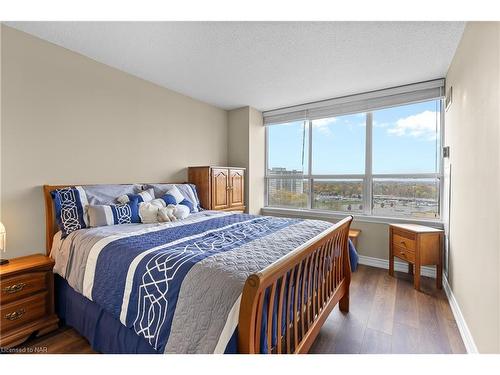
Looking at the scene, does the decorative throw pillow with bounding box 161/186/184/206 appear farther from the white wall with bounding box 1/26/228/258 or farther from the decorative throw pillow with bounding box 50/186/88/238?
the decorative throw pillow with bounding box 50/186/88/238

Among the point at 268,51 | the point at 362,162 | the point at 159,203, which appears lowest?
the point at 159,203

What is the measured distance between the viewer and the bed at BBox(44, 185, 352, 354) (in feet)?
3.46

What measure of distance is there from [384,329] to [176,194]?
250cm

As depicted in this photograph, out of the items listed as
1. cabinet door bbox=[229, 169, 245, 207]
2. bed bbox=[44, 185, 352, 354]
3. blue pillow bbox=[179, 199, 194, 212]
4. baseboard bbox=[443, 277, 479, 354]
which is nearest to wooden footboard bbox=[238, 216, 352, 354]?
bed bbox=[44, 185, 352, 354]

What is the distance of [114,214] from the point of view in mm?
2264

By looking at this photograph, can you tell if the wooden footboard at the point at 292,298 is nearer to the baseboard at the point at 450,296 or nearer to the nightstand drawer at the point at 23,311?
the baseboard at the point at 450,296

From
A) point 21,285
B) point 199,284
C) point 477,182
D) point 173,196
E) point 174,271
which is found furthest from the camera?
point 173,196

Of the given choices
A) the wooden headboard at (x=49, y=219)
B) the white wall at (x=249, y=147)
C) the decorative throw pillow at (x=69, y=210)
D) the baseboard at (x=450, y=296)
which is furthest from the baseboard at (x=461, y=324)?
the wooden headboard at (x=49, y=219)

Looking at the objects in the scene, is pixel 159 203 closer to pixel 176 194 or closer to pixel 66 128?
pixel 176 194

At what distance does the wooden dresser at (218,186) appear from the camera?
3477 mm

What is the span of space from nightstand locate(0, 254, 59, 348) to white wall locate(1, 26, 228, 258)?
400mm

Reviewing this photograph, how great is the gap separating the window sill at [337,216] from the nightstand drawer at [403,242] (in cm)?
36

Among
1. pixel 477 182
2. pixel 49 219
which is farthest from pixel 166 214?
pixel 477 182
